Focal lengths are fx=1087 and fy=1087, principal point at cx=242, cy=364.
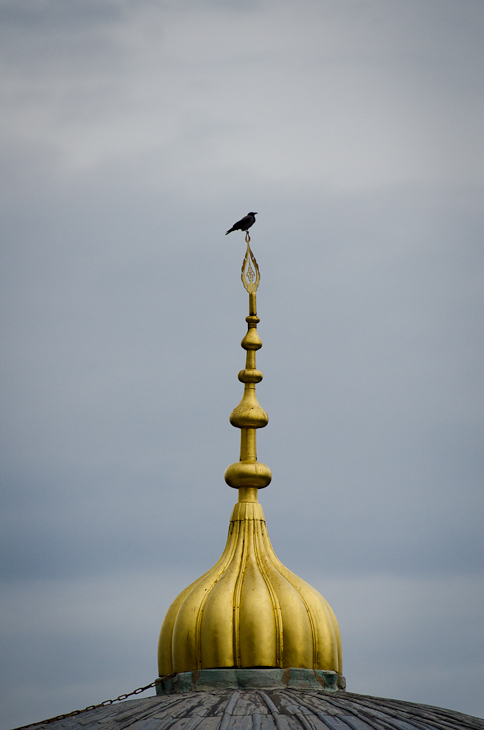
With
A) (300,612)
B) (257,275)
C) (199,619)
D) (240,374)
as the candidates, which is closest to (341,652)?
(300,612)

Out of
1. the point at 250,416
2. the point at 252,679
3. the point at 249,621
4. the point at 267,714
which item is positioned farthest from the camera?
the point at 250,416

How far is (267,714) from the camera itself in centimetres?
1731

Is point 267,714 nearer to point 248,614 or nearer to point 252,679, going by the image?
point 252,679

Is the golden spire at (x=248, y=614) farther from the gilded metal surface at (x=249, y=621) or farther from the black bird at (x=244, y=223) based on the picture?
the black bird at (x=244, y=223)

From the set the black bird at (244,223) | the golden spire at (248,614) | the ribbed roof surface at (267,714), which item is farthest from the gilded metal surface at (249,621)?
the black bird at (244,223)

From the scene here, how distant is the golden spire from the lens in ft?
68.6

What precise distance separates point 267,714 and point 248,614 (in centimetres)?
386

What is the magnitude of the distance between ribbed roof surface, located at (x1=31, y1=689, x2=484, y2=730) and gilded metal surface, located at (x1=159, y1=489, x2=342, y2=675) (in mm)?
1250

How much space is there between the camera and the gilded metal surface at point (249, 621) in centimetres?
2091

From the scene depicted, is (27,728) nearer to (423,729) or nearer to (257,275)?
(423,729)

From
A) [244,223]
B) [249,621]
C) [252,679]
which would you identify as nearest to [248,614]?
[249,621]

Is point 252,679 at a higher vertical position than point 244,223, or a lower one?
lower

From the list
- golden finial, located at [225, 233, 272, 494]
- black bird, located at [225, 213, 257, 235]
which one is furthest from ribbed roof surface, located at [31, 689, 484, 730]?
A: black bird, located at [225, 213, 257, 235]

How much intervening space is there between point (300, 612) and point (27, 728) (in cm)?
558
